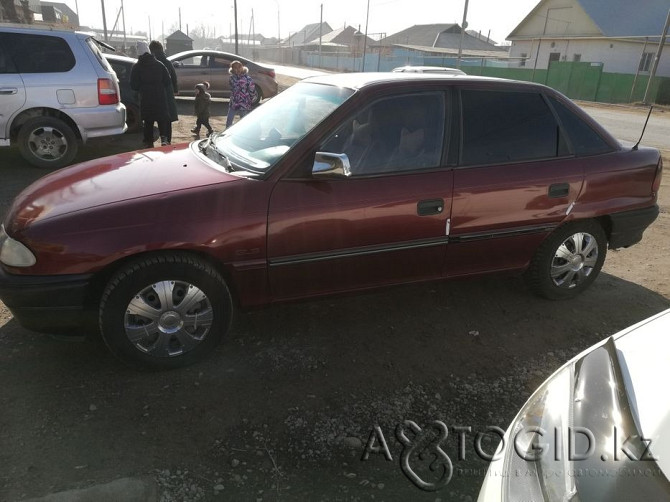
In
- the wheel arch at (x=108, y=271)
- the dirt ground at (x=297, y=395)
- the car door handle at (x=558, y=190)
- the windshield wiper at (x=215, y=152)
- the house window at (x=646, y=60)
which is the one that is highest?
the house window at (x=646, y=60)

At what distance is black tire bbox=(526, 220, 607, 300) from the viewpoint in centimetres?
379

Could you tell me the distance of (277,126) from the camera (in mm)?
3445

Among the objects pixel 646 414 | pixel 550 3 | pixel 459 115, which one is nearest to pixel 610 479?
pixel 646 414

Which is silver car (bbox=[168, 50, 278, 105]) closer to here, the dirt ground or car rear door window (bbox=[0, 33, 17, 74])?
car rear door window (bbox=[0, 33, 17, 74])

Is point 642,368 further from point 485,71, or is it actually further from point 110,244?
point 485,71

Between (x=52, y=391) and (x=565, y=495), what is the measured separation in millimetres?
2562

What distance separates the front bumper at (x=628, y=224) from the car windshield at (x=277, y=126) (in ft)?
7.64

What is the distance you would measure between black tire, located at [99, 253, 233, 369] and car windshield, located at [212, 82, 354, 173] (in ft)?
2.41

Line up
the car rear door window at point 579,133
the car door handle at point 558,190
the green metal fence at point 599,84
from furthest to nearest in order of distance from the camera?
the green metal fence at point 599,84 < the car rear door window at point 579,133 < the car door handle at point 558,190

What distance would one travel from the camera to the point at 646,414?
57.8 inches

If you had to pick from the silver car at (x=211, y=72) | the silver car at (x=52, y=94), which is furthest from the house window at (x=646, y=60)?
the silver car at (x=52, y=94)

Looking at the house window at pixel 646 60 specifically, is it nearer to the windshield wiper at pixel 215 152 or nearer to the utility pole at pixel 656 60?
the utility pole at pixel 656 60

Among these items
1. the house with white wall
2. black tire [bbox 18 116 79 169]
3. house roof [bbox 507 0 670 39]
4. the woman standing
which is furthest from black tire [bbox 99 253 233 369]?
house roof [bbox 507 0 670 39]

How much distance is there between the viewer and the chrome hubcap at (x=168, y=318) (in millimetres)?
2795
